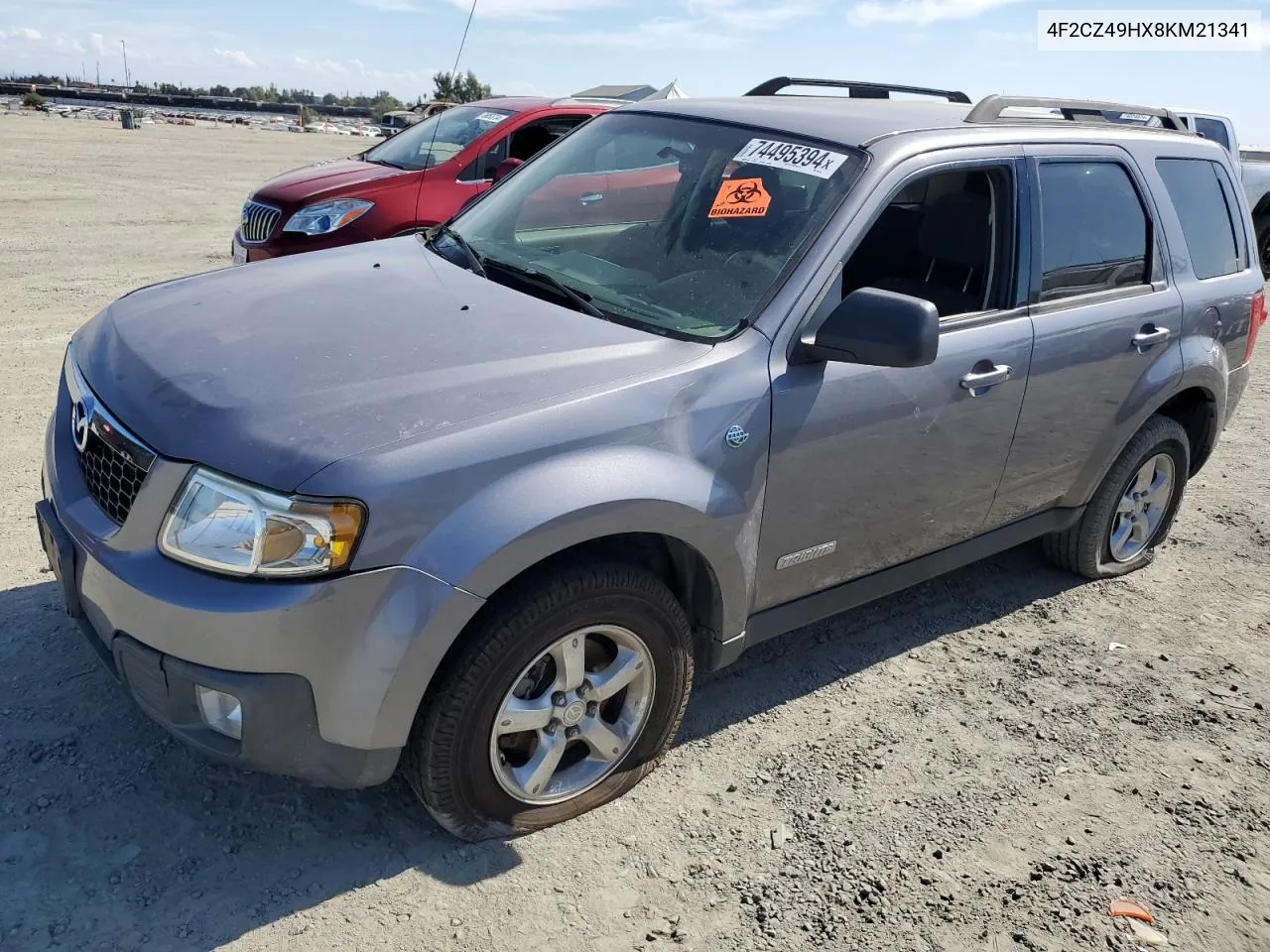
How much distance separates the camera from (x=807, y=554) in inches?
128

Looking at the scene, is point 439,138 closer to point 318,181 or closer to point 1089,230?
point 318,181

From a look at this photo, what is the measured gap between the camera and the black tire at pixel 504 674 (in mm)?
2535

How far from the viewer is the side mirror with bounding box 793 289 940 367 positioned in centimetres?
279

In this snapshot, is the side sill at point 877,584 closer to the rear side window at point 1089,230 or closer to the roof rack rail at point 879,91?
the rear side window at point 1089,230

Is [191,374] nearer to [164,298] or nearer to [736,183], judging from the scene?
[164,298]

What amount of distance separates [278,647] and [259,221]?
6.07m

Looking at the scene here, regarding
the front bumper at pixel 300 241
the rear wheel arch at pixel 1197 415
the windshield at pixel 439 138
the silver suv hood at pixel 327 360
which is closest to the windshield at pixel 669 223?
the silver suv hood at pixel 327 360

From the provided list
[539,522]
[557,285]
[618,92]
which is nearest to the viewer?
[539,522]

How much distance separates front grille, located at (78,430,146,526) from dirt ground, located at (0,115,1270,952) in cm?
83

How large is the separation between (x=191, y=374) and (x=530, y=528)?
0.98m

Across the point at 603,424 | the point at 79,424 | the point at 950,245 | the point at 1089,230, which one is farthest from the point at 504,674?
the point at 1089,230

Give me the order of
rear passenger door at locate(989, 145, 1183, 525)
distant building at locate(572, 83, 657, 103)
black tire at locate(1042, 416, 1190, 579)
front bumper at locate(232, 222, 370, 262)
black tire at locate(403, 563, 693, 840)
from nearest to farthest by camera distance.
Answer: black tire at locate(403, 563, 693, 840), rear passenger door at locate(989, 145, 1183, 525), black tire at locate(1042, 416, 1190, 579), front bumper at locate(232, 222, 370, 262), distant building at locate(572, 83, 657, 103)

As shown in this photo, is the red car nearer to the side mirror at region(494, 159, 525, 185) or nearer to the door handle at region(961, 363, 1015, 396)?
the side mirror at region(494, 159, 525, 185)

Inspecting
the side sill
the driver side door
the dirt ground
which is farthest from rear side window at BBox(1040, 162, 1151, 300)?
the dirt ground
